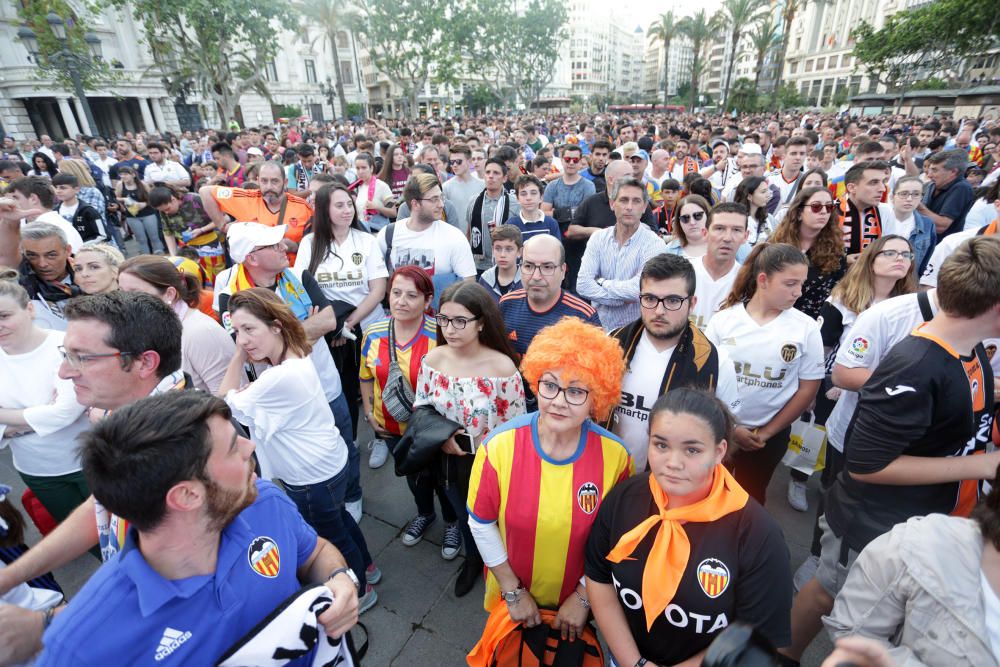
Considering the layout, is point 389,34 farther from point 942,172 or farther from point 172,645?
point 172,645

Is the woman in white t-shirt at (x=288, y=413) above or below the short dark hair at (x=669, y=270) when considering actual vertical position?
below

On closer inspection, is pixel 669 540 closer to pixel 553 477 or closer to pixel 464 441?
pixel 553 477

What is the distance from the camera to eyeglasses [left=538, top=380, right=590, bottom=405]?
6.31 ft

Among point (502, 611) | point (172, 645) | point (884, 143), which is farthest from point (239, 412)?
point (884, 143)

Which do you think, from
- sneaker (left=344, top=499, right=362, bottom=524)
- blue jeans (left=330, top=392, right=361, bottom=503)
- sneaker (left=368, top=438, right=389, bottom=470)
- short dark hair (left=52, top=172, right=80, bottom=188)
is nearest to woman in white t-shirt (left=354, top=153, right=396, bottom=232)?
sneaker (left=368, top=438, right=389, bottom=470)

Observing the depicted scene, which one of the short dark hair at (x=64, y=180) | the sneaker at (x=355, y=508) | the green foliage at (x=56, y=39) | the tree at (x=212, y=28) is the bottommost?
the sneaker at (x=355, y=508)

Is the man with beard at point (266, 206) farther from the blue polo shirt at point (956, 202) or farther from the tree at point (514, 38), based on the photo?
the tree at point (514, 38)

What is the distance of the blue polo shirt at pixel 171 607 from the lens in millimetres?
1184

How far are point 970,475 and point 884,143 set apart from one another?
336 inches

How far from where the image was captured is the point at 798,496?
140 inches

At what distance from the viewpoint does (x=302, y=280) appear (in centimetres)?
357

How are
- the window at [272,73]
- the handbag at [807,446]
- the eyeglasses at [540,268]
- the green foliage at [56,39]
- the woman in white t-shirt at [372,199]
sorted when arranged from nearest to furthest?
the eyeglasses at [540,268] → the handbag at [807,446] → the woman in white t-shirt at [372,199] → the green foliage at [56,39] → the window at [272,73]

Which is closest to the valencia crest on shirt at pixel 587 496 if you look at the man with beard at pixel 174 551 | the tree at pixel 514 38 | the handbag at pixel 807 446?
the man with beard at pixel 174 551

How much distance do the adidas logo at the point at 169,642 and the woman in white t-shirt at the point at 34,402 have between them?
1.79m
